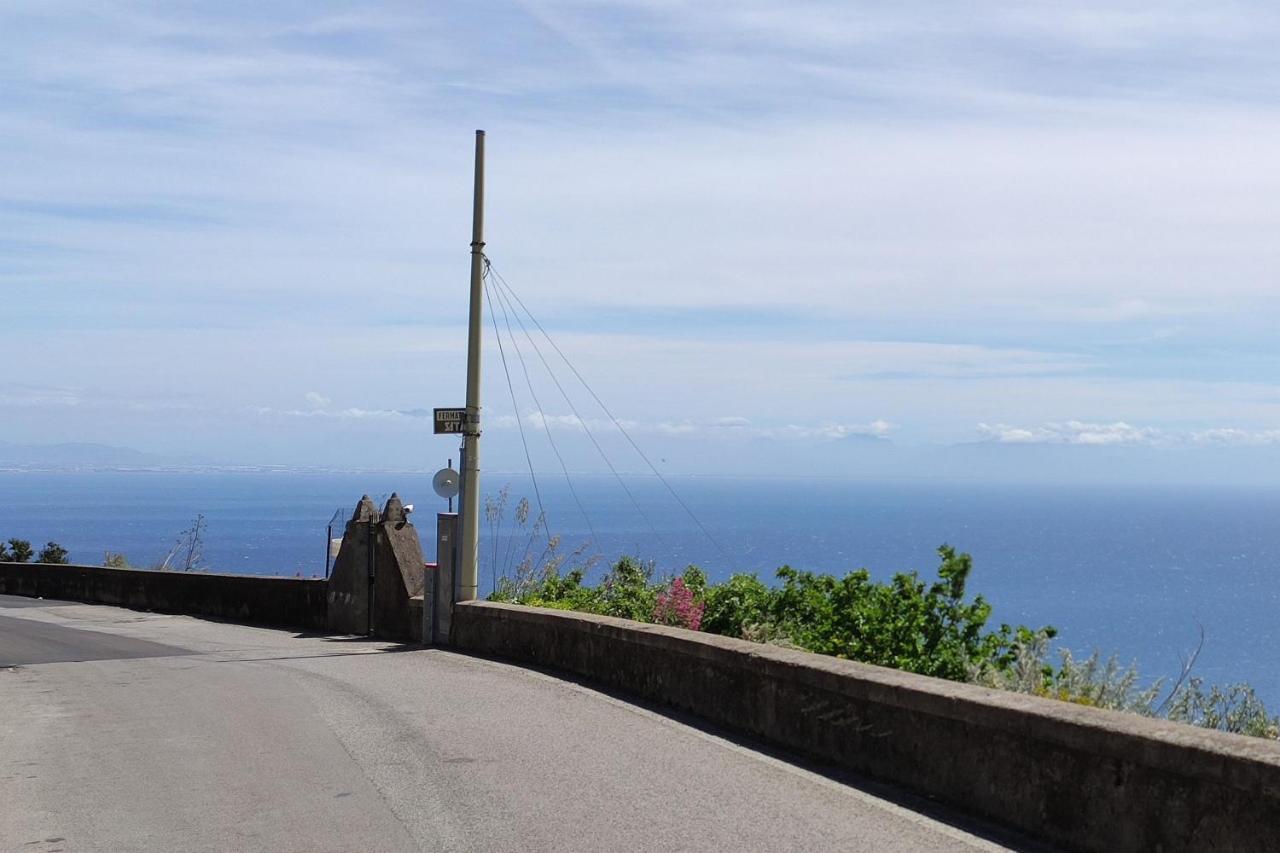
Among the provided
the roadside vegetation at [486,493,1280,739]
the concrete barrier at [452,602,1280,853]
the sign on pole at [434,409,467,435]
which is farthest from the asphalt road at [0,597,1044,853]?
the sign on pole at [434,409,467,435]

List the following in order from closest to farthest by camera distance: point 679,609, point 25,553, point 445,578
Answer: point 679,609
point 445,578
point 25,553

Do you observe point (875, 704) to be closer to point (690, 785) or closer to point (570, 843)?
point (690, 785)

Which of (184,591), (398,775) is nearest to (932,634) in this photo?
(398,775)

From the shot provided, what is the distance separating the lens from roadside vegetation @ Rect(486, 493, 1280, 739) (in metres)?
9.68

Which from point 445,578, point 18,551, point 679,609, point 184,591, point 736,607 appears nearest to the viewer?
point 679,609

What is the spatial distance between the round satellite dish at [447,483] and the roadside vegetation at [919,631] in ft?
5.71

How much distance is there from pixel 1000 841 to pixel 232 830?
4188 millimetres

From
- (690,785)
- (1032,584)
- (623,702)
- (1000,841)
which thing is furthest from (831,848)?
(1032,584)

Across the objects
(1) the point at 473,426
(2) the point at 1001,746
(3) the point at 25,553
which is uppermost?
(1) the point at 473,426

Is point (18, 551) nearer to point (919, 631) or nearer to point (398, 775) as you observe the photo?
point (919, 631)

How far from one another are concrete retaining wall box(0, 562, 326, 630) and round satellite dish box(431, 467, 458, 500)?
460 cm

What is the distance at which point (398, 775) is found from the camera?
906 cm

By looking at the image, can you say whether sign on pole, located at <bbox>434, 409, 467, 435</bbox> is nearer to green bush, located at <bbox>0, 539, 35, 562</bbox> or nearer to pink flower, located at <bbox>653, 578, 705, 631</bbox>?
pink flower, located at <bbox>653, 578, 705, 631</bbox>

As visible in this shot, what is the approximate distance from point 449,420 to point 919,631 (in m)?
7.99
